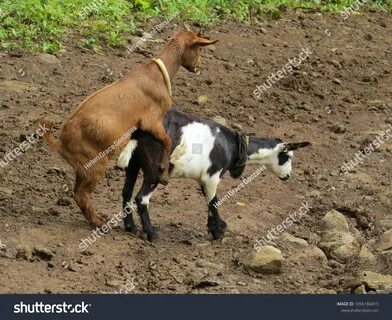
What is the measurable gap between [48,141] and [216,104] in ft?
15.2

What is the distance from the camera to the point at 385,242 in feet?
38.2

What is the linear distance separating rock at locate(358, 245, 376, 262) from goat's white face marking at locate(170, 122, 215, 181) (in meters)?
1.76

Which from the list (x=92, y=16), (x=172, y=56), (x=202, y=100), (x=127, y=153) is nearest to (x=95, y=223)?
(x=127, y=153)

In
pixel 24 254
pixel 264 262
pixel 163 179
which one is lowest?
pixel 264 262

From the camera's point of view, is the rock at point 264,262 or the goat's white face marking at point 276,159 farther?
the goat's white face marking at point 276,159

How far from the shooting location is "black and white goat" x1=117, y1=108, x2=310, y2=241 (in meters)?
10.8

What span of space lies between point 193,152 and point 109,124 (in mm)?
1015

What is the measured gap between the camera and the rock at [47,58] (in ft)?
48.5

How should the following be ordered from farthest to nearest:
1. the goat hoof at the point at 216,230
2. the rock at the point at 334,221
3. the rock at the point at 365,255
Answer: the rock at the point at 334,221
the goat hoof at the point at 216,230
the rock at the point at 365,255

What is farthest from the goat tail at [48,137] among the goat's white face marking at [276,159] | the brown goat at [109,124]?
the goat's white face marking at [276,159]

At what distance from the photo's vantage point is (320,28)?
18.4 meters

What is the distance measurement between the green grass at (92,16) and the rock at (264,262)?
5.48m

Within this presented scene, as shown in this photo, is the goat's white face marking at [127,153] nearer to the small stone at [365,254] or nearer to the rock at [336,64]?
the small stone at [365,254]

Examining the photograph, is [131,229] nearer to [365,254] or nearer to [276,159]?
[276,159]
